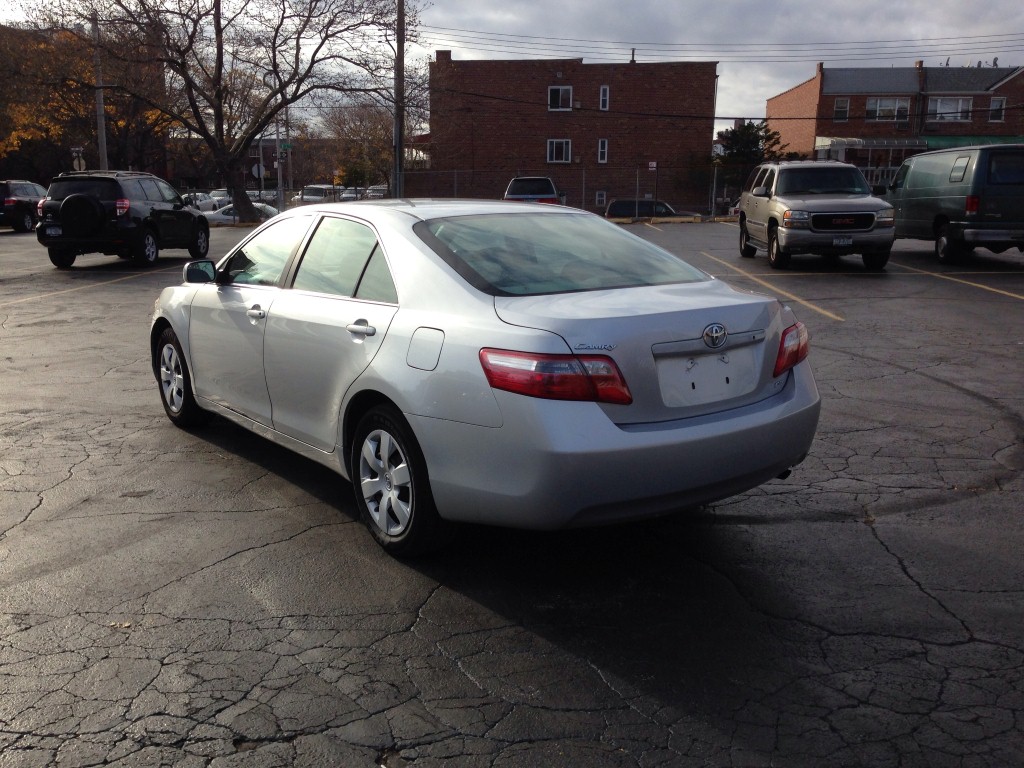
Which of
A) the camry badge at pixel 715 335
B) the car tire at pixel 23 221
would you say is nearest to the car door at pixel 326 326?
the camry badge at pixel 715 335

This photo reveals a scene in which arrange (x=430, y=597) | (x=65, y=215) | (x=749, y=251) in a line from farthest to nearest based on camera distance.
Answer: (x=749, y=251) → (x=65, y=215) → (x=430, y=597)

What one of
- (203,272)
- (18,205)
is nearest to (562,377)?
(203,272)

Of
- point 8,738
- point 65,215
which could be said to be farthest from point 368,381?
point 65,215

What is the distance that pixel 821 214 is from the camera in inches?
644

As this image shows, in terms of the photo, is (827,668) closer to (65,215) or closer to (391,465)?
(391,465)

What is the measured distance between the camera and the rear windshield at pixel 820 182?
17234 mm

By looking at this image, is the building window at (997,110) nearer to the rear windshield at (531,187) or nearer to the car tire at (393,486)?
the rear windshield at (531,187)

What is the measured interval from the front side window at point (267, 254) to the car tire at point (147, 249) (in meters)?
14.1

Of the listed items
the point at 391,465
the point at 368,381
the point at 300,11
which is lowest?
the point at 391,465

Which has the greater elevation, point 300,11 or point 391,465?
point 300,11

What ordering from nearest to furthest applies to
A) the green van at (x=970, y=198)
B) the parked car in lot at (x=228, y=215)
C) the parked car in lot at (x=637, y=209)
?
the green van at (x=970, y=198)
the parked car in lot at (x=637, y=209)
the parked car in lot at (x=228, y=215)

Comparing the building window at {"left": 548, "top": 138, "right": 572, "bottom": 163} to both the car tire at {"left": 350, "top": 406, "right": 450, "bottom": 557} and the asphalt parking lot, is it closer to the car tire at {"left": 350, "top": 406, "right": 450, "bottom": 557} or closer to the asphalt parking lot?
the asphalt parking lot

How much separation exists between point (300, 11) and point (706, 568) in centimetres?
3469

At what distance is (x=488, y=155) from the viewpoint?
57.3 m
